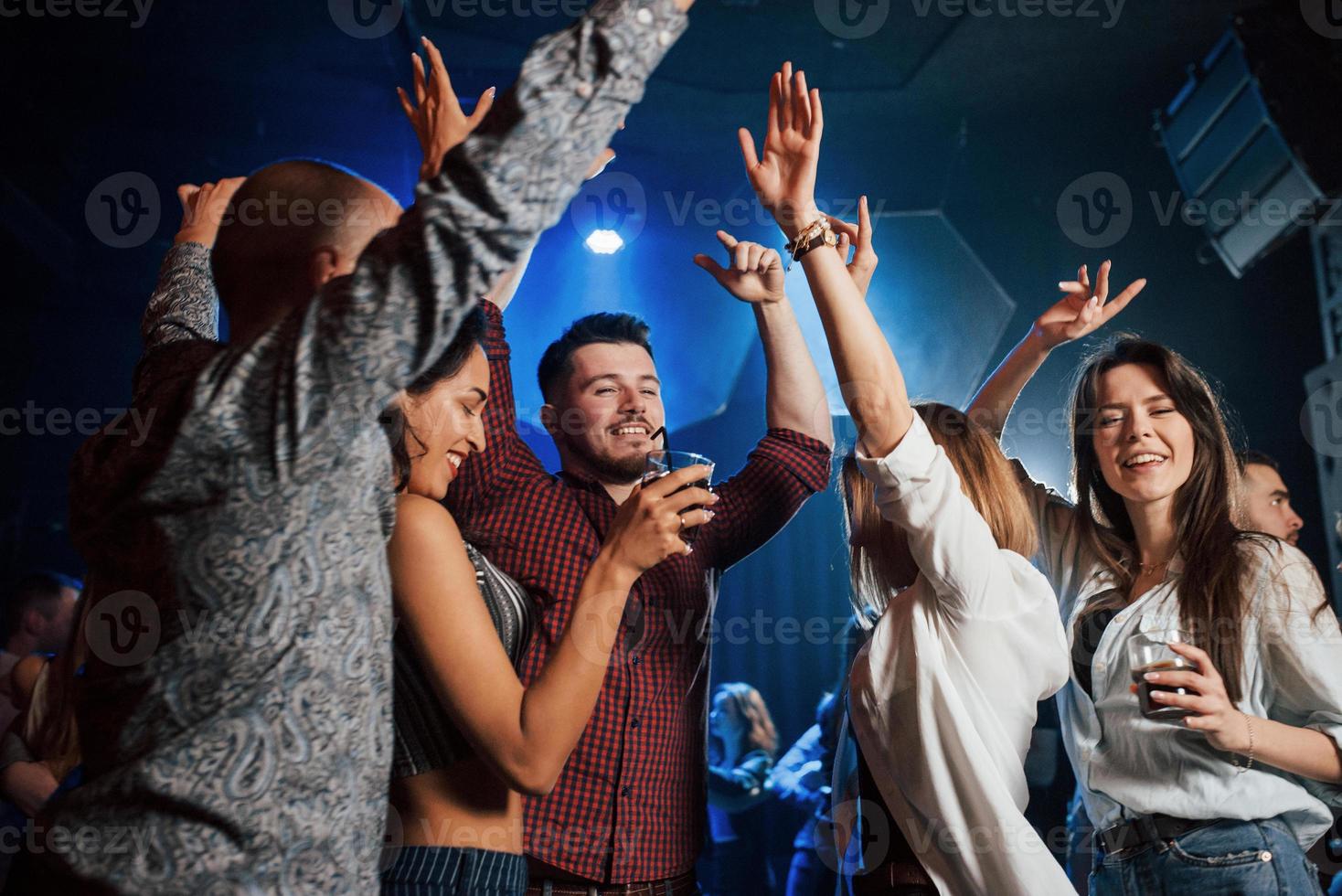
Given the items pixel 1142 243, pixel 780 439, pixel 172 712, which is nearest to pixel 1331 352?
pixel 1142 243

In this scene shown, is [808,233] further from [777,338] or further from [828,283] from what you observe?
[777,338]

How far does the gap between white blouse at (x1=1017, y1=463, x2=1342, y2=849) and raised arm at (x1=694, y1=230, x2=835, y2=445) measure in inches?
29.1

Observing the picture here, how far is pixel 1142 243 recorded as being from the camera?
5047mm

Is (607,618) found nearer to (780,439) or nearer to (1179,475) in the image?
(780,439)

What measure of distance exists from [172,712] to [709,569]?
122 cm

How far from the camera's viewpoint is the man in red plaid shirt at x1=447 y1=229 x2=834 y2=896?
1687 millimetres

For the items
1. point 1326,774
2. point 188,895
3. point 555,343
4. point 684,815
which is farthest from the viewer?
point 555,343

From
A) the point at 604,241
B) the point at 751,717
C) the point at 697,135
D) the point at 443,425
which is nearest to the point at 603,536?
the point at 443,425

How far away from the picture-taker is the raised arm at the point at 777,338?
1.98 metres

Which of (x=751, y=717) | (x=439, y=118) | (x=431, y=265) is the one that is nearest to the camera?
(x=431, y=265)
